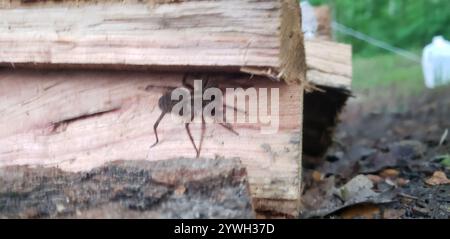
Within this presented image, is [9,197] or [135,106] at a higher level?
[135,106]

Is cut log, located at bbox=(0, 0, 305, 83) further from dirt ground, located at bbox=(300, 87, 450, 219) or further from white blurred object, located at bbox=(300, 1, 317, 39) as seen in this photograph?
white blurred object, located at bbox=(300, 1, 317, 39)

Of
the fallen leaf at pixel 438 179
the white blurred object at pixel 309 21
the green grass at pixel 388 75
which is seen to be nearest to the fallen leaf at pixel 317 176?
the fallen leaf at pixel 438 179

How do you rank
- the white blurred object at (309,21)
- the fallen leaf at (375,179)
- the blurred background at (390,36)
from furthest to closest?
the blurred background at (390,36)
the white blurred object at (309,21)
the fallen leaf at (375,179)

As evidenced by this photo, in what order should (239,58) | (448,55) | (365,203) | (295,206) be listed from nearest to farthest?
(239,58) → (295,206) → (365,203) → (448,55)

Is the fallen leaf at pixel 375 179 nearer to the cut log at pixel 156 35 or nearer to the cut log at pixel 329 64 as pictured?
the cut log at pixel 329 64

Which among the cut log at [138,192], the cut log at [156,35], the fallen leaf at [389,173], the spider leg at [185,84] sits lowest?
the cut log at [138,192]

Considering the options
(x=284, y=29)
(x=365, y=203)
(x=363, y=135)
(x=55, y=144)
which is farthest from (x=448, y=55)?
(x=55, y=144)

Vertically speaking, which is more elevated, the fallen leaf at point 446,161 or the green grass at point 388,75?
the green grass at point 388,75

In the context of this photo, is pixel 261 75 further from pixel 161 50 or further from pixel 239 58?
pixel 161 50

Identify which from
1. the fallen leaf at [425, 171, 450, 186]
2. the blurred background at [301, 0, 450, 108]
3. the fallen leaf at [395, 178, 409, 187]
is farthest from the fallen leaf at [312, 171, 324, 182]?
the blurred background at [301, 0, 450, 108]

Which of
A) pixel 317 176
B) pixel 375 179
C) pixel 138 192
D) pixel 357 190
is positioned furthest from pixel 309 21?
pixel 138 192
